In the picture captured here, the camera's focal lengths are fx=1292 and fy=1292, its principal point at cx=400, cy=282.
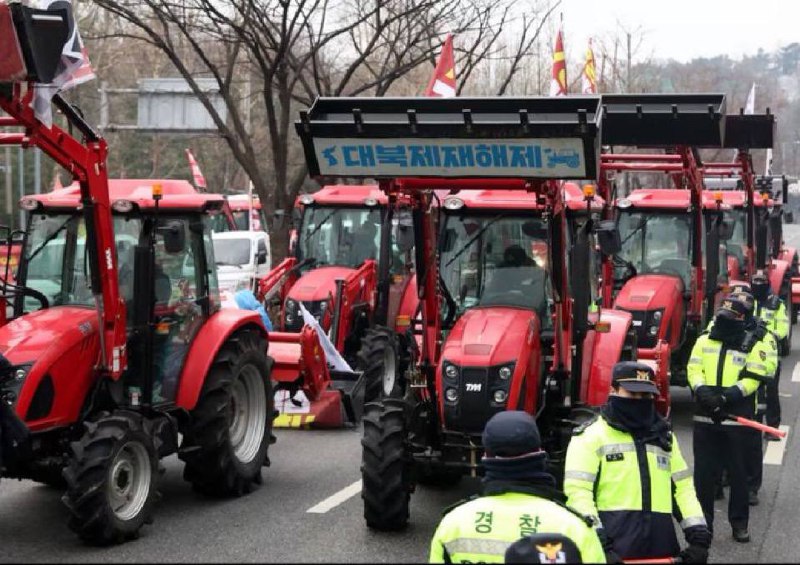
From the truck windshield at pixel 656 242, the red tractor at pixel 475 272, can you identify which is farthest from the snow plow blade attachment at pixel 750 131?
the red tractor at pixel 475 272

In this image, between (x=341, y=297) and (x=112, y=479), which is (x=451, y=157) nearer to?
(x=112, y=479)

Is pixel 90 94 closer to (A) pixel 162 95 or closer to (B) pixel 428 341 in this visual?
(A) pixel 162 95

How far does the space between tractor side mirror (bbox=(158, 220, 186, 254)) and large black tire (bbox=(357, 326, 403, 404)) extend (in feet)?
15.2

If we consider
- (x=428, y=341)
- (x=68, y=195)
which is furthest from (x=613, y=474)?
(x=68, y=195)

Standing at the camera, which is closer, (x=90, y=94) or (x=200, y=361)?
(x=200, y=361)

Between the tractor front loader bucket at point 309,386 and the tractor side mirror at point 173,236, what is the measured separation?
2.89 meters

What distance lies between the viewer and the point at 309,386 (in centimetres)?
1269

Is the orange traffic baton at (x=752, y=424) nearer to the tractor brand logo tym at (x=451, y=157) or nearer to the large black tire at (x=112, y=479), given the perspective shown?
the tractor brand logo tym at (x=451, y=157)

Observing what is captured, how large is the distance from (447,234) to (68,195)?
119 inches

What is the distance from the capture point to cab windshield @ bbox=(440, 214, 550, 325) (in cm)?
1017

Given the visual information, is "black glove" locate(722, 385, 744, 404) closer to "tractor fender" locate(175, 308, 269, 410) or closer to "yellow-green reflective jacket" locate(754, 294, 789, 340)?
"tractor fender" locate(175, 308, 269, 410)

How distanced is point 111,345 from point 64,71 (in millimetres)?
1965

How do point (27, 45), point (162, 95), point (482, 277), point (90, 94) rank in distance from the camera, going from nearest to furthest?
point (27, 45) → point (482, 277) → point (162, 95) → point (90, 94)

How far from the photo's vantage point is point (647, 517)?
6.02 metres
